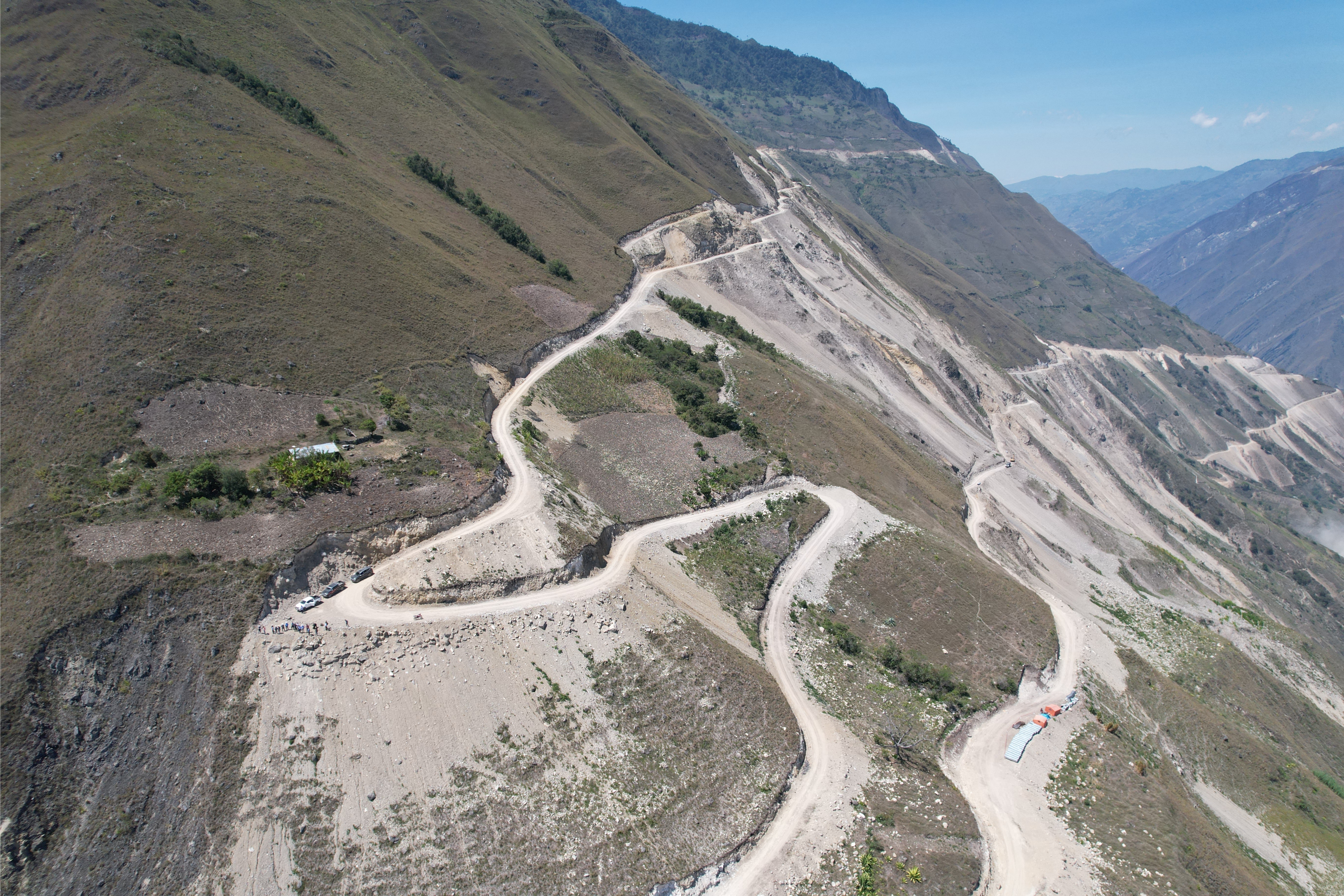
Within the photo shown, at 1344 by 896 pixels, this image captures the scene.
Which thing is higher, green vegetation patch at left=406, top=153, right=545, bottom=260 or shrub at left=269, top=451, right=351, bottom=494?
green vegetation patch at left=406, top=153, right=545, bottom=260

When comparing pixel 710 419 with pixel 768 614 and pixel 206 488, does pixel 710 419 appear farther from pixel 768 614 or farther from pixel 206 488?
pixel 206 488

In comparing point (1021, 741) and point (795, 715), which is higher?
point (1021, 741)

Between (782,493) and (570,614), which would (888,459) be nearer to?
(782,493)

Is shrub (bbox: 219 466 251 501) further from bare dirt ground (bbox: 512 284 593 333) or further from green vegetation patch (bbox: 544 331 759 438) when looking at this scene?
bare dirt ground (bbox: 512 284 593 333)

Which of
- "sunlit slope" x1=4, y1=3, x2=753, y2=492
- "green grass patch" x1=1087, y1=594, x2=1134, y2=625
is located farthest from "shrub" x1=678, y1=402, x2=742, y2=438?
"green grass patch" x1=1087, y1=594, x2=1134, y2=625

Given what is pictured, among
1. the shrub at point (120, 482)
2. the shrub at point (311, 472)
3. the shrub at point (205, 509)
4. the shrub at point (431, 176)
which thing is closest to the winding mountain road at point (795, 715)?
the shrub at point (311, 472)

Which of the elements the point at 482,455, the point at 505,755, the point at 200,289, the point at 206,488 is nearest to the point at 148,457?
the point at 206,488
